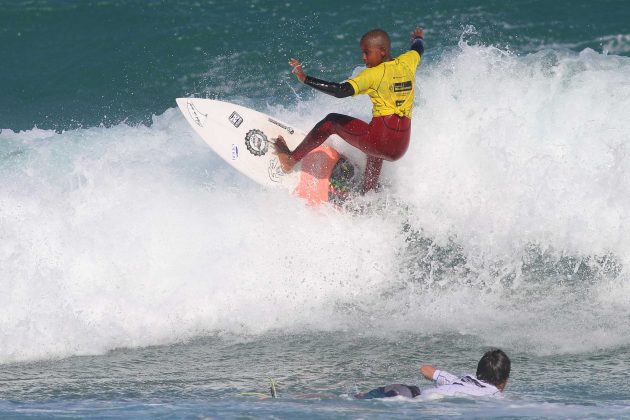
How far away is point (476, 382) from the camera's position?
6.00 meters

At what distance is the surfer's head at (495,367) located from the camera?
5961mm

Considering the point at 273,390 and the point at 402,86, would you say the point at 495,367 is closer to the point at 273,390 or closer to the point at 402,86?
the point at 273,390

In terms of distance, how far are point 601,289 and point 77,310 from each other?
4.69m

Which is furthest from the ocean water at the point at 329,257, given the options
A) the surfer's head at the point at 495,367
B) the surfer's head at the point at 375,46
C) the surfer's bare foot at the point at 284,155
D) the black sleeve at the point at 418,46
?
the surfer's head at the point at 375,46

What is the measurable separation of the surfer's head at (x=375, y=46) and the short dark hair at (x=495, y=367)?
2917 millimetres

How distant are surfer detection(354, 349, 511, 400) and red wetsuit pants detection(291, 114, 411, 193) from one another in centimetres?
267

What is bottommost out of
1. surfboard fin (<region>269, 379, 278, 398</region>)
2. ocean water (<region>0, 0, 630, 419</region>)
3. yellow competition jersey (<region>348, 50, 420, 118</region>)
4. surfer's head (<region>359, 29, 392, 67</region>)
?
surfboard fin (<region>269, 379, 278, 398</region>)

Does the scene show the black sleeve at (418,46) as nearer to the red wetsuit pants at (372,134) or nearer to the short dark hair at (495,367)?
the red wetsuit pants at (372,134)

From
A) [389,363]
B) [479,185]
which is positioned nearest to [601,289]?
[479,185]

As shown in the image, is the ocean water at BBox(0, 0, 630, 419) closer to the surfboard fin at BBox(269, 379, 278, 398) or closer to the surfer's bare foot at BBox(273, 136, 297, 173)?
the surfboard fin at BBox(269, 379, 278, 398)

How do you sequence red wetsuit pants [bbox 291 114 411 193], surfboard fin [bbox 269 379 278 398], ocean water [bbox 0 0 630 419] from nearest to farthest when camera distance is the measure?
surfboard fin [bbox 269 379 278 398] → ocean water [bbox 0 0 630 419] → red wetsuit pants [bbox 291 114 411 193]

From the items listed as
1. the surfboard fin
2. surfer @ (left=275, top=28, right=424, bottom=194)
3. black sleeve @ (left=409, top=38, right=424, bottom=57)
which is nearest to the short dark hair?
the surfboard fin

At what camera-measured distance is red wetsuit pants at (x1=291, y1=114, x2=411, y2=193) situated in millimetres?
8227

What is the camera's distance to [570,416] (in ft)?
19.3
